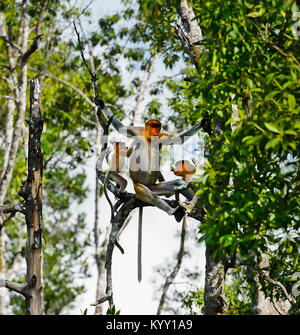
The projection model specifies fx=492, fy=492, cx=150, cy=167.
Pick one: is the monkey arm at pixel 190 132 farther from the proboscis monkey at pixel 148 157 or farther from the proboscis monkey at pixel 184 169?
the proboscis monkey at pixel 184 169

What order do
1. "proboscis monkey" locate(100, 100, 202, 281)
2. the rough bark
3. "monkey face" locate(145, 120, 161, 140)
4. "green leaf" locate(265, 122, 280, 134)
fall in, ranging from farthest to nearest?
"monkey face" locate(145, 120, 161, 140) < "proboscis monkey" locate(100, 100, 202, 281) < the rough bark < "green leaf" locate(265, 122, 280, 134)

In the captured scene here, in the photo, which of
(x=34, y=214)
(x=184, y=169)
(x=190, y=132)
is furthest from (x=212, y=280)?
(x=34, y=214)

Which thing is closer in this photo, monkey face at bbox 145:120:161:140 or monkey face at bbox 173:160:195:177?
monkey face at bbox 173:160:195:177

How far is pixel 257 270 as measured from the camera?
4.16m

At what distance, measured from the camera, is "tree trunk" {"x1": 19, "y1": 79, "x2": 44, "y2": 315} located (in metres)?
5.32

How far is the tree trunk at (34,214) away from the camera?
5320 mm

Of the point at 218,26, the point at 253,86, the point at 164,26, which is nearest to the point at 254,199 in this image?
the point at 253,86

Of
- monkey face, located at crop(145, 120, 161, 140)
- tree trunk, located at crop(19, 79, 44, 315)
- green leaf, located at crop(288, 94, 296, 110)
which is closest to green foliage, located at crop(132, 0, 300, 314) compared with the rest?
green leaf, located at crop(288, 94, 296, 110)

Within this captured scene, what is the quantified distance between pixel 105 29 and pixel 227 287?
29.3ft

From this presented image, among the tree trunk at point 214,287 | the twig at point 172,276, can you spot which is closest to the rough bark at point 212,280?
the tree trunk at point 214,287

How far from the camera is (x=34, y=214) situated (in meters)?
5.48

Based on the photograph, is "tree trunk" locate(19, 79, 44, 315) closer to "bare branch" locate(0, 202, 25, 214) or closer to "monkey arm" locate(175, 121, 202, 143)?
"bare branch" locate(0, 202, 25, 214)

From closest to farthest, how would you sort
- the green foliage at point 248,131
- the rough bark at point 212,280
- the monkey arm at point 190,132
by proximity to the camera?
the green foliage at point 248,131 < the rough bark at point 212,280 < the monkey arm at point 190,132
